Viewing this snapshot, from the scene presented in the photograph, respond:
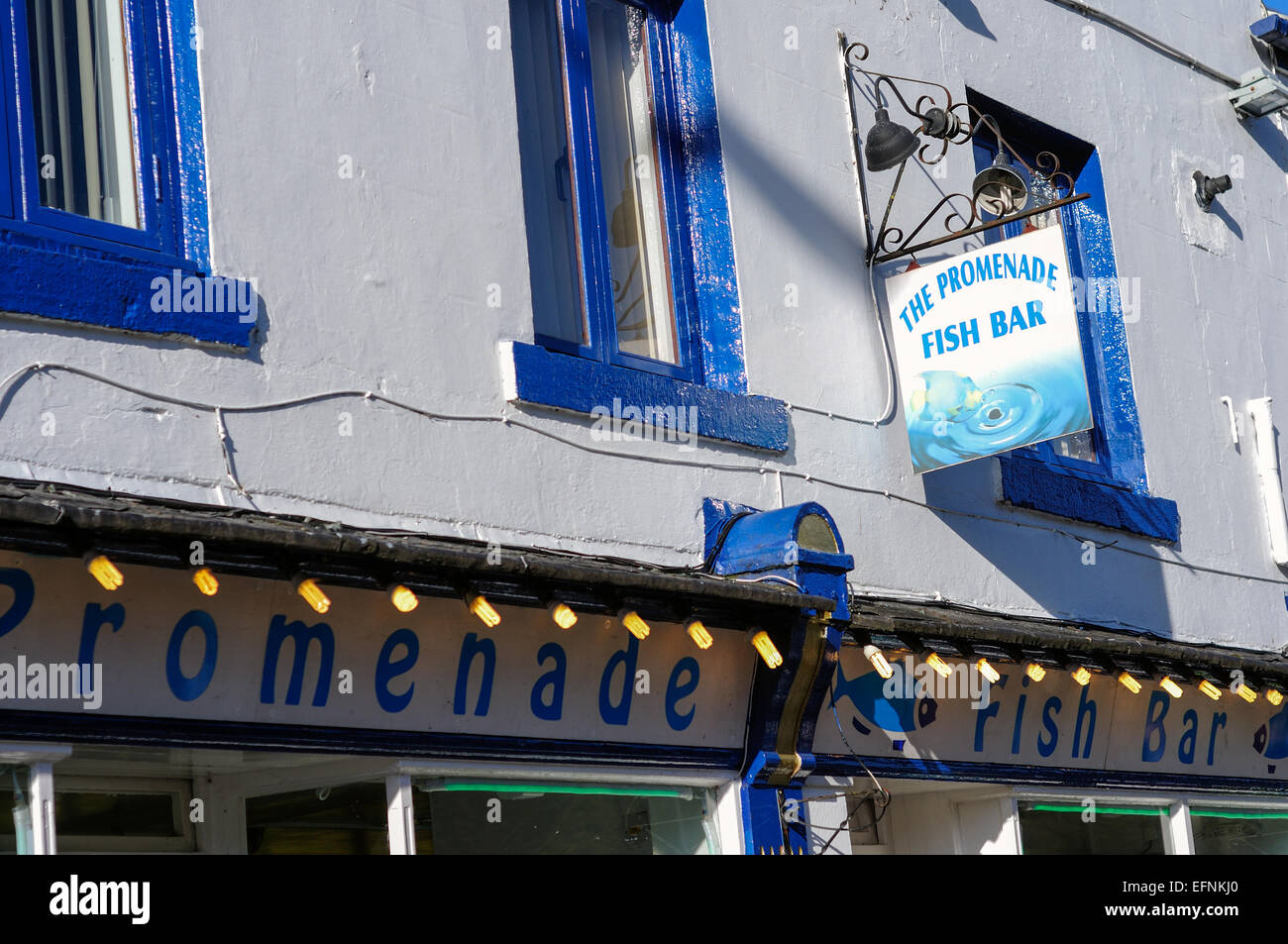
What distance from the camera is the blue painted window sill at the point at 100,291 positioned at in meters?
5.75

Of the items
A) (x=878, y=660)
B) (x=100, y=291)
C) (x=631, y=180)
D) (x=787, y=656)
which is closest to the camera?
(x=100, y=291)

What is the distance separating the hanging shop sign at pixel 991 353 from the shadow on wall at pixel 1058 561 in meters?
0.61

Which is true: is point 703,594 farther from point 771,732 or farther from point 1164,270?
point 1164,270

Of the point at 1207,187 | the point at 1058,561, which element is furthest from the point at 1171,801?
the point at 1207,187

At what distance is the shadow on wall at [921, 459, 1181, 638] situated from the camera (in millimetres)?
9156

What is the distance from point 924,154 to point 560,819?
4.51 meters

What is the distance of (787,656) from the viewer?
7.57 metres

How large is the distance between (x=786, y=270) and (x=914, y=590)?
171cm

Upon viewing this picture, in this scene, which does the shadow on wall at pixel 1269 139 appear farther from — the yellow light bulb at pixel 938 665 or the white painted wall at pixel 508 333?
the yellow light bulb at pixel 938 665

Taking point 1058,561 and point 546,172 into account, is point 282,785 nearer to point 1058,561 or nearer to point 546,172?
point 546,172

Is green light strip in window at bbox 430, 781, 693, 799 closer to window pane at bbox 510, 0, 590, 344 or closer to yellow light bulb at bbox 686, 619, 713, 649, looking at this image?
yellow light bulb at bbox 686, 619, 713, 649

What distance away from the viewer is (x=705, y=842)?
7.58 meters

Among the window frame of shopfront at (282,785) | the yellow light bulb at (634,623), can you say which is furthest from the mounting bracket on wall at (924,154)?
the window frame of shopfront at (282,785)

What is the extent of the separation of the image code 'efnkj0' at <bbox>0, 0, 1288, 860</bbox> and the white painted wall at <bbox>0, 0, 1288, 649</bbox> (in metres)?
0.02
